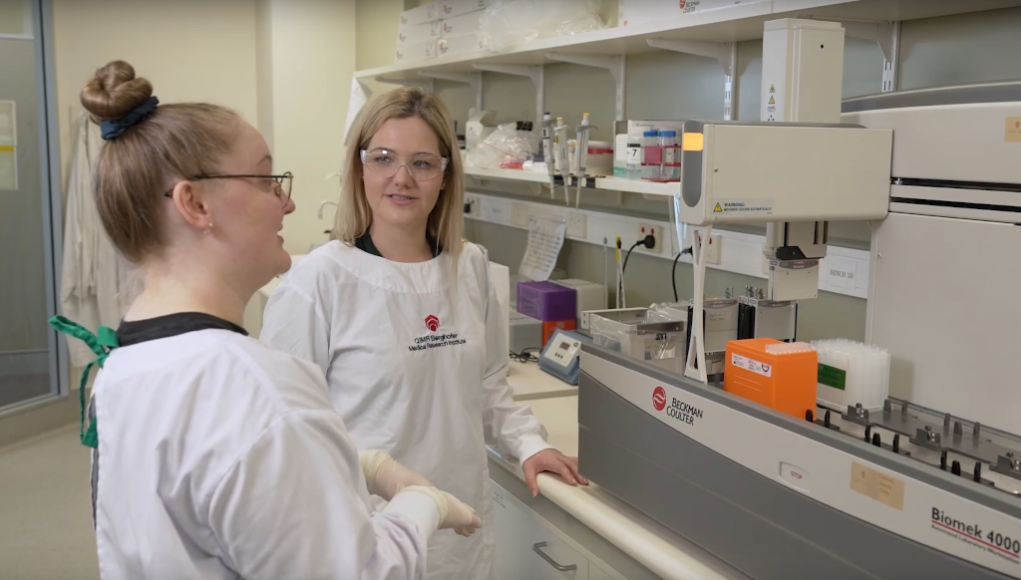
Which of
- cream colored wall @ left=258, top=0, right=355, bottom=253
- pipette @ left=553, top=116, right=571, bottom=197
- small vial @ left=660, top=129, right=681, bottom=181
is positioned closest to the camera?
small vial @ left=660, top=129, right=681, bottom=181

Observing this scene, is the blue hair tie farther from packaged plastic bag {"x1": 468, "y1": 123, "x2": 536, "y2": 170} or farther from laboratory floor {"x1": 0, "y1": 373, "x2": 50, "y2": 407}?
laboratory floor {"x1": 0, "y1": 373, "x2": 50, "y2": 407}

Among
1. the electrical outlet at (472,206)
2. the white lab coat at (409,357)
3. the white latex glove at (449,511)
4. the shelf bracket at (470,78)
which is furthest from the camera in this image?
the electrical outlet at (472,206)

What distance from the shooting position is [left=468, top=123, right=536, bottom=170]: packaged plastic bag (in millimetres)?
2893

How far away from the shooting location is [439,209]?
172cm

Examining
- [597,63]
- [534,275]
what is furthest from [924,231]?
[534,275]

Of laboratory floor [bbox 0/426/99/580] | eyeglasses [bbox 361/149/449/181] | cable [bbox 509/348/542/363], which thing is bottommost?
laboratory floor [bbox 0/426/99/580]

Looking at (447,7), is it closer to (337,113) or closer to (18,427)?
(337,113)

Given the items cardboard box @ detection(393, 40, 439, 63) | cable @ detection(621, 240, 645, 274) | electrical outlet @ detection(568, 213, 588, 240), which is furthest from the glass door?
cable @ detection(621, 240, 645, 274)

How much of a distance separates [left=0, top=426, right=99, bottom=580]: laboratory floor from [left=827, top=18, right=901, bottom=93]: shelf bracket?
9.27ft

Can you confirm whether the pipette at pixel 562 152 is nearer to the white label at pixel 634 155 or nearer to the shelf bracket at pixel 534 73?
the white label at pixel 634 155

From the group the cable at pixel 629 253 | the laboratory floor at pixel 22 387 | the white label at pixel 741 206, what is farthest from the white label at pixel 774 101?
the laboratory floor at pixel 22 387

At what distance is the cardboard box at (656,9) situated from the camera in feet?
7.10

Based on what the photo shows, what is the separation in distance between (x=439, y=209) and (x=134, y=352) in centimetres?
87

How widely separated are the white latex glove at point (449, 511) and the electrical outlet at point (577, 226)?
171cm
